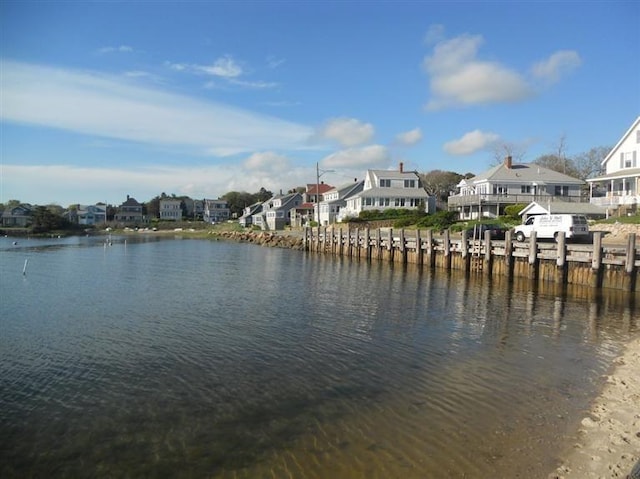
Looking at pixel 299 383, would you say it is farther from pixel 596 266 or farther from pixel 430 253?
pixel 430 253

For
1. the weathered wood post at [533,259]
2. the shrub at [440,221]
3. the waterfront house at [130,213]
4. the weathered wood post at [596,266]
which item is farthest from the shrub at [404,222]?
the waterfront house at [130,213]

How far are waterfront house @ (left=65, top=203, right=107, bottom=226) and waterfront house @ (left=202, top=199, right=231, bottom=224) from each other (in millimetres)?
32663

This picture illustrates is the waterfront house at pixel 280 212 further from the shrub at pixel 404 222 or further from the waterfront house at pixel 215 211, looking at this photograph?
the waterfront house at pixel 215 211

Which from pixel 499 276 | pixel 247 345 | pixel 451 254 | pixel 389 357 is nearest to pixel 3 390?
pixel 247 345

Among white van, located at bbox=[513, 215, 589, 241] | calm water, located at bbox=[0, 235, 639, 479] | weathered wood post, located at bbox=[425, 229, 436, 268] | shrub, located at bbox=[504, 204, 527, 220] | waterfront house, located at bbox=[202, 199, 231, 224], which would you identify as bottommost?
calm water, located at bbox=[0, 235, 639, 479]

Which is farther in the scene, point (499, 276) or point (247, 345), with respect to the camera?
point (499, 276)

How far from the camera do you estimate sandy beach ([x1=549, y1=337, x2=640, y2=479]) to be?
690 centimetres

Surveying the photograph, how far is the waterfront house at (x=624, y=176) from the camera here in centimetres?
4479

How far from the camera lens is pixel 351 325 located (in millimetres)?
16844

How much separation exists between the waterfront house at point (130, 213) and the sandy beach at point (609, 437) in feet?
505

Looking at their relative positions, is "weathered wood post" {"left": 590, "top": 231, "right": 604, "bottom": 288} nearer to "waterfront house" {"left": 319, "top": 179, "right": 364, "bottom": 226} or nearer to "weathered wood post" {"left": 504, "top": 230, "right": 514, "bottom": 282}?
"weathered wood post" {"left": 504, "top": 230, "right": 514, "bottom": 282}

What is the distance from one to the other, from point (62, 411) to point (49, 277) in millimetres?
24905

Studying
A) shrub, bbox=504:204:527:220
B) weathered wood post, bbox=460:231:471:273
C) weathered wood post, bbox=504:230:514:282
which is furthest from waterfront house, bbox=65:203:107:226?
weathered wood post, bbox=504:230:514:282

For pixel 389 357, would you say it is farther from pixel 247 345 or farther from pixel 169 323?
pixel 169 323
